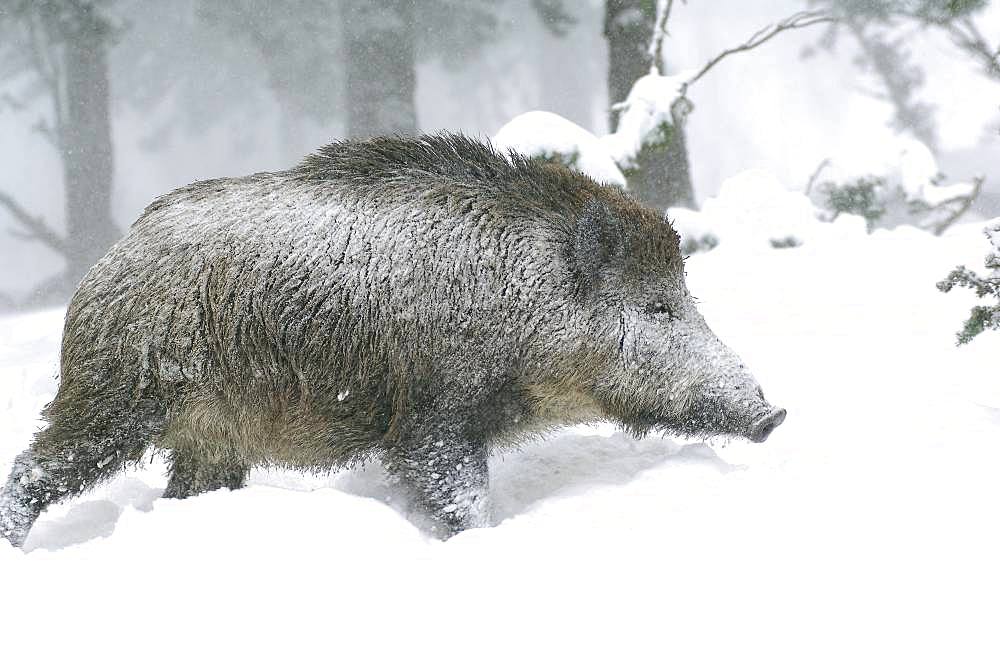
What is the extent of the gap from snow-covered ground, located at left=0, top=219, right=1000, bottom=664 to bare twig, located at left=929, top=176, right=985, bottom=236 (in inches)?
323

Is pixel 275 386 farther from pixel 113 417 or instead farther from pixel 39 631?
pixel 39 631

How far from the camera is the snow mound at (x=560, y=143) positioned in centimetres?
714

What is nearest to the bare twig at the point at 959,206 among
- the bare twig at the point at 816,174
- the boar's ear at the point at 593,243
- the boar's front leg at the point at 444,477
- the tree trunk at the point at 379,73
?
the bare twig at the point at 816,174

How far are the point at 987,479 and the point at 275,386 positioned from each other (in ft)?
7.49

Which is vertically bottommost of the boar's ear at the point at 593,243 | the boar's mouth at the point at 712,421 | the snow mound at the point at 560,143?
the boar's mouth at the point at 712,421

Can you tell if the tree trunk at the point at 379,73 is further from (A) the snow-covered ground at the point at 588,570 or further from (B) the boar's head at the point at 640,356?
(A) the snow-covered ground at the point at 588,570

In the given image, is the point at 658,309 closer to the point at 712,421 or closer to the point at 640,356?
the point at 640,356

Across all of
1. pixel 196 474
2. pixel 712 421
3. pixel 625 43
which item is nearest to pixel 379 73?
pixel 625 43

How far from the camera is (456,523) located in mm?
3369

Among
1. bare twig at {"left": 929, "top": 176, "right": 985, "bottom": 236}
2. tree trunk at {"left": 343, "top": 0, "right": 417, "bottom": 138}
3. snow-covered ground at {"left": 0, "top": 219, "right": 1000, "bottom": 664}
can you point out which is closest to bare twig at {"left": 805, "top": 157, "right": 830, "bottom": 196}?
Answer: bare twig at {"left": 929, "top": 176, "right": 985, "bottom": 236}

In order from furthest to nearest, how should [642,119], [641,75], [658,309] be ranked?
[641,75], [642,119], [658,309]

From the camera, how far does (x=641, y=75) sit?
998 cm

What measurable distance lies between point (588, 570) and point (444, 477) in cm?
90

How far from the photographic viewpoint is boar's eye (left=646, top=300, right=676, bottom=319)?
3.60 meters
